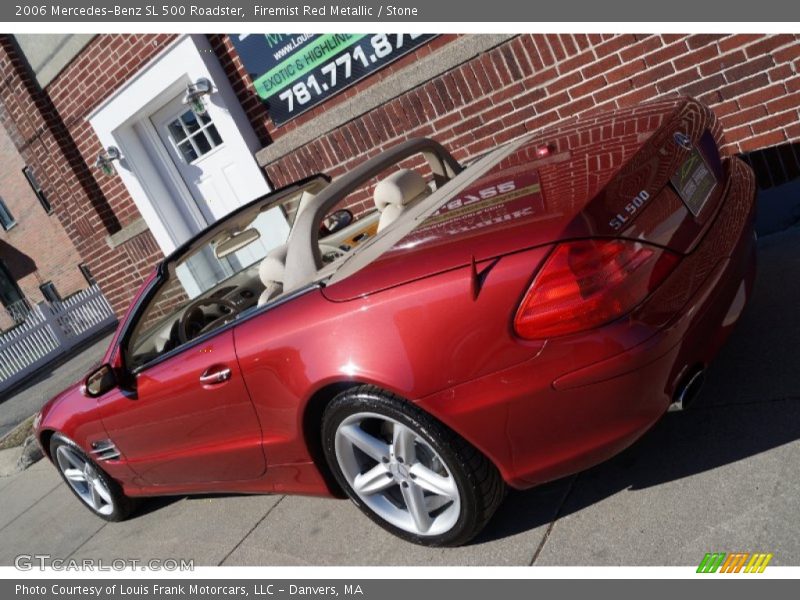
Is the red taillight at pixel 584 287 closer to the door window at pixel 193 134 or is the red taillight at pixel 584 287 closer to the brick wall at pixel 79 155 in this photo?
the door window at pixel 193 134

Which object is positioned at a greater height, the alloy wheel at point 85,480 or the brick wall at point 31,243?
the brick wall at point 31,243

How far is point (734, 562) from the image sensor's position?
218cm

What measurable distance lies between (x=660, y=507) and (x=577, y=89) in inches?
140

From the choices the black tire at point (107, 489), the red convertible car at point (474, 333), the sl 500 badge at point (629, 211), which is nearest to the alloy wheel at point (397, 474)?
the red convertible car at point (474, 333)

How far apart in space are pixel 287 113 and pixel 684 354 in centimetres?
565

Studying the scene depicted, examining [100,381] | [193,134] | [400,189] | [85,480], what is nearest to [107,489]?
[85,480]

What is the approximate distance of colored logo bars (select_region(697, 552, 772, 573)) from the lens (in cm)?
214

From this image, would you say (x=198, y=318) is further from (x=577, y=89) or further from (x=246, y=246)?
(x=577, y=89)

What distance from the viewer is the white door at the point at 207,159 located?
779 cm

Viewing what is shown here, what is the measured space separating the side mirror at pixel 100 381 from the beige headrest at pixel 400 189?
153cm

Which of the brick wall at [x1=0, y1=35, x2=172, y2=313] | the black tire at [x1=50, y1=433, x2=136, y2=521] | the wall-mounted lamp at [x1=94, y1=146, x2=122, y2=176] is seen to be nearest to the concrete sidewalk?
the black tire at [x1=50, y1=433, x2=136, y2=521]
